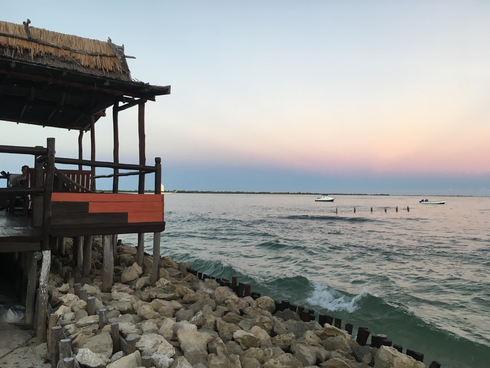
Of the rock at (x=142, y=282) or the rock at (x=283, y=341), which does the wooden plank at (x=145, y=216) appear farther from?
the rock at (x=283, y=341)

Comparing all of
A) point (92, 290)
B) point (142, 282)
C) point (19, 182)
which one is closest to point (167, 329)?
point (92, 290)

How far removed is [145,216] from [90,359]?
3.90 metres

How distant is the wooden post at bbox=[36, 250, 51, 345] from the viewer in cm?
588

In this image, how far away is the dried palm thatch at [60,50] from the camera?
7938mm

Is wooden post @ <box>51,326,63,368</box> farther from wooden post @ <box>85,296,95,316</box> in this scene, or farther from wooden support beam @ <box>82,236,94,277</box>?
wooden support beam @ <box>82,236,94,277</box>

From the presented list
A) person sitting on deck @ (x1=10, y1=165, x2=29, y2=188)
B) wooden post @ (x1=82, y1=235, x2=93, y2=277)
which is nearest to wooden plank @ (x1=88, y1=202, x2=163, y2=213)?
wooden post @ (x1=82, y1=235, x2=93, y2=277)

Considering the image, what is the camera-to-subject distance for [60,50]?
8578 millimetres

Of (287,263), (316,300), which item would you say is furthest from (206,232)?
(316,300)

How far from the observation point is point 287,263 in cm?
1981

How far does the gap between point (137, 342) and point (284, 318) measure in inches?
153

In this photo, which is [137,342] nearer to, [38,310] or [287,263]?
[38,310]

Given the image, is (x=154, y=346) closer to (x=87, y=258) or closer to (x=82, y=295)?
(x=82, y=295)

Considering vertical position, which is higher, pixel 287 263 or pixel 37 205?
pixel 37 205

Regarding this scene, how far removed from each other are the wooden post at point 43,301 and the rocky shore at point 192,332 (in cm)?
21
